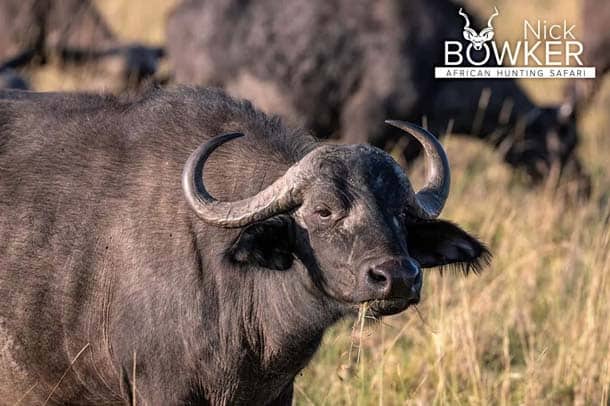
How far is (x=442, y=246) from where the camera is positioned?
5598mm

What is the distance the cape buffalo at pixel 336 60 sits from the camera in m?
11.3

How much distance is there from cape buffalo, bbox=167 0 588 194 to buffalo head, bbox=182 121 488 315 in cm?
588

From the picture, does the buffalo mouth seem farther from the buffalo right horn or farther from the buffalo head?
the buffalo right horn

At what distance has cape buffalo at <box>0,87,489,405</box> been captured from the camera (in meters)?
5.19

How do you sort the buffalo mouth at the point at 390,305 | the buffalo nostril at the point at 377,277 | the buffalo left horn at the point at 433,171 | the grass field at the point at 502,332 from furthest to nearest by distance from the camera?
the grass field at the point at 502,332, the buffalo left horn at the point at 433,171, the buffalo mouth at the point at 390,305, the buffalo nostril at the point at 377,277

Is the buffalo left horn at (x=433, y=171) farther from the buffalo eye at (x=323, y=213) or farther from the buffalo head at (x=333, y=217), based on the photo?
the buffalo eye at (x=323, y=213)

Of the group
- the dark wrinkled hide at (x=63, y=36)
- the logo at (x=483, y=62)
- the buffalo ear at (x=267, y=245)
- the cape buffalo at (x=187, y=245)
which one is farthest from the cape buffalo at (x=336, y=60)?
the buffalo ear at (x=267, y=245)

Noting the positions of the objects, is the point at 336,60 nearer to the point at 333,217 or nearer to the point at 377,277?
the point at 333,217

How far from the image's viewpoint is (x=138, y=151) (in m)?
5.66

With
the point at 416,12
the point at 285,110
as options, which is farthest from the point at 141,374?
the point at 416,12

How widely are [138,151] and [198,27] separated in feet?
19.9

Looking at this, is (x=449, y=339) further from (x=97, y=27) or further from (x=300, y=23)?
(x=97, y=27)

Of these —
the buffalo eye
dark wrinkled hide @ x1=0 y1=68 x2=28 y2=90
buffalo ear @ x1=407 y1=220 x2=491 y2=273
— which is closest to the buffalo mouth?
the buffalo eye

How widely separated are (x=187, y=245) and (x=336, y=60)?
6.21m
